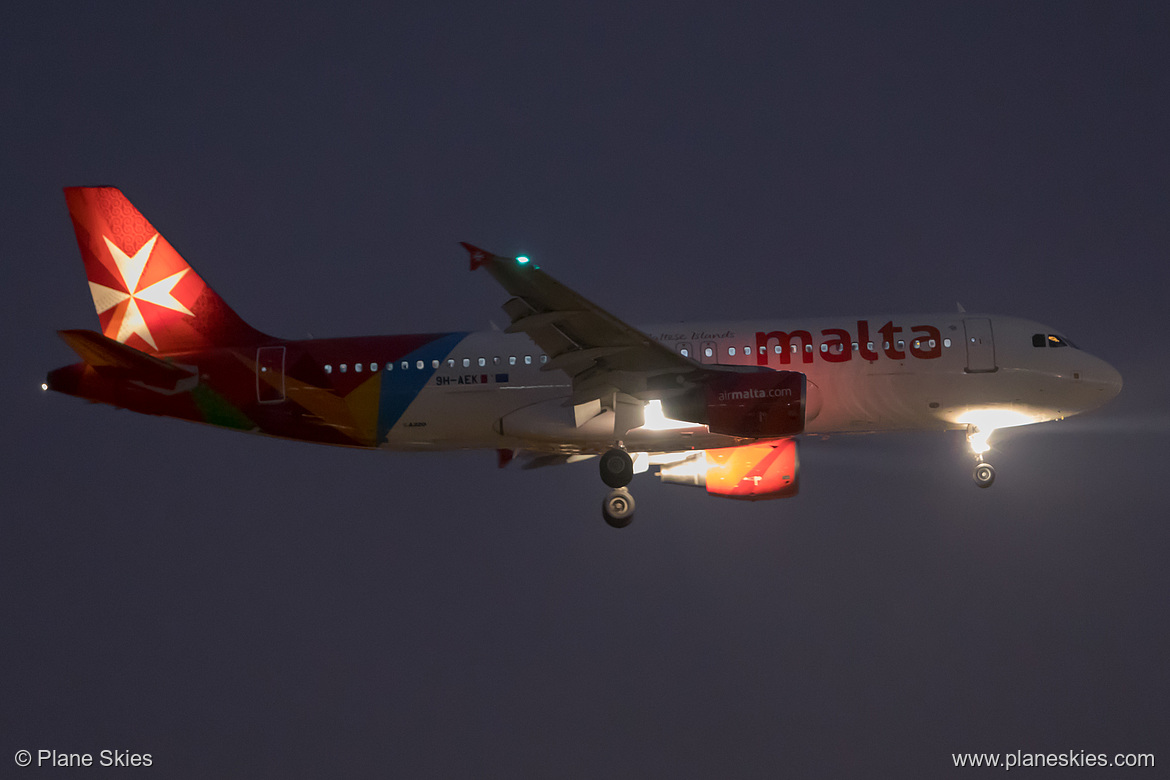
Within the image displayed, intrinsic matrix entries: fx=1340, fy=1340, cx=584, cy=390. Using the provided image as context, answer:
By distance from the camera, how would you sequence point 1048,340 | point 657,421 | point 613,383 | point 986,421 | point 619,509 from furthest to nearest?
point 619,509 < point 986,421 < point 1048,340 < point 657,421 < point 613,383

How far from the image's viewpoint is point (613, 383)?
33875mm

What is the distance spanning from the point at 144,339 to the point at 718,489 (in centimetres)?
1718

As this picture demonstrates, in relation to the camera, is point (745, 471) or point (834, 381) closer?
point (834, 381)

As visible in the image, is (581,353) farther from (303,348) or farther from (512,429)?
(303,348)

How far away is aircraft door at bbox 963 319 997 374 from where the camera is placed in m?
35.0

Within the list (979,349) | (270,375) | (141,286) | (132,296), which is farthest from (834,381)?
(132,296)

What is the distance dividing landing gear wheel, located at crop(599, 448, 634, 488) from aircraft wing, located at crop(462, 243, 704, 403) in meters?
1.96

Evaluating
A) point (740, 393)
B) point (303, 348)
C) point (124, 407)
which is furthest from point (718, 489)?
point (124, 407)

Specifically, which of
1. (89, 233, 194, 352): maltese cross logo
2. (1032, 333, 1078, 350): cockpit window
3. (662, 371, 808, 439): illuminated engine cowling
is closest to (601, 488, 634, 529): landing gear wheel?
(662, 371, 808, 439): illuminated engine cowling

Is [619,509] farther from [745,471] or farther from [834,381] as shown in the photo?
[834,381]

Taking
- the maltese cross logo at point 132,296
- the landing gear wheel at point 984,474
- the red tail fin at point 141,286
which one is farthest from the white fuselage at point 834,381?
the maltese cross logo at point 132,296

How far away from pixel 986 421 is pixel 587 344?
441 inches

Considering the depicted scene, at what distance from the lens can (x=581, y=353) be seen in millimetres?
32969

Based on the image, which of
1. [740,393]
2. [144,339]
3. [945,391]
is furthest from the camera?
[144,339]
